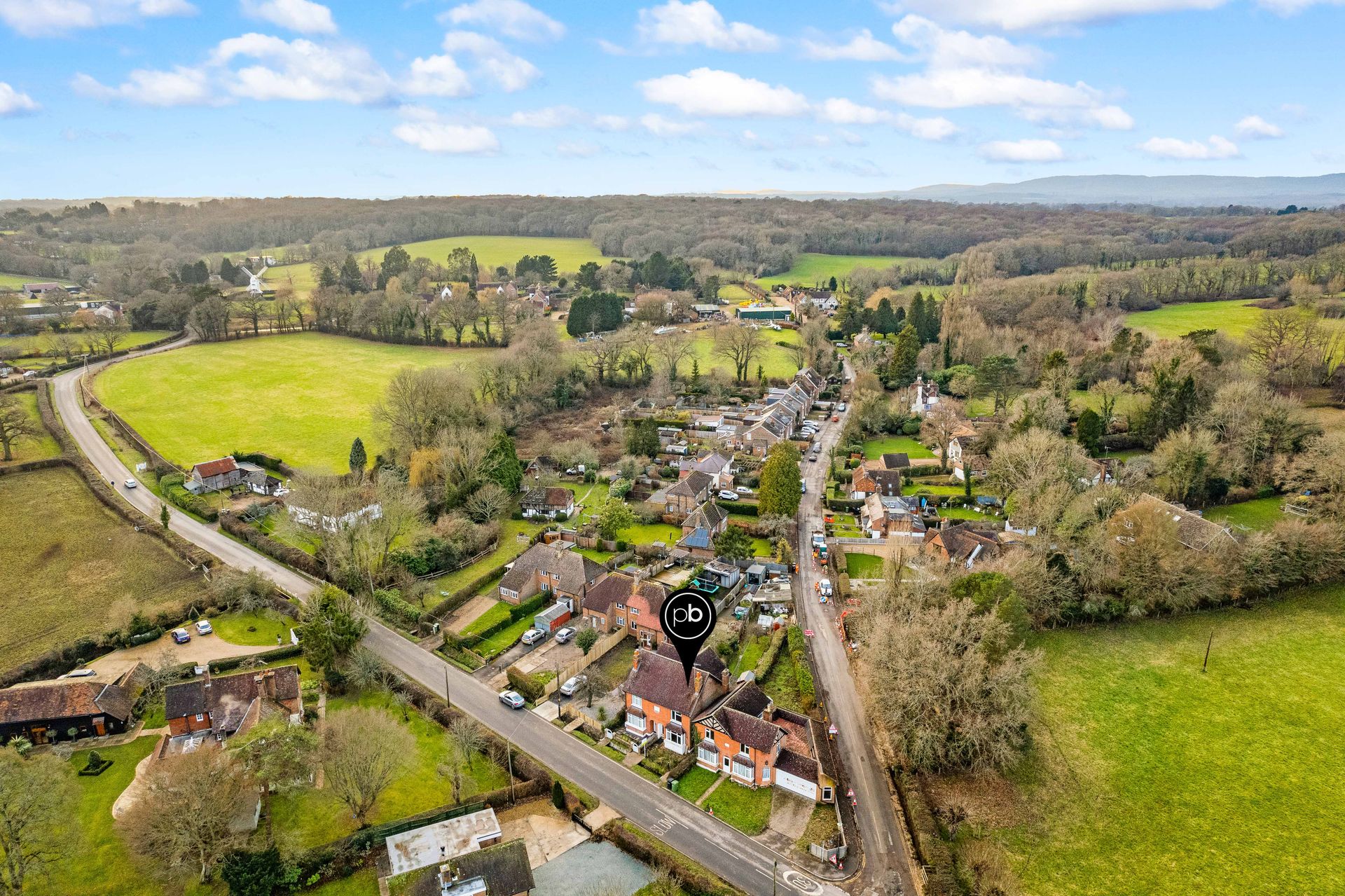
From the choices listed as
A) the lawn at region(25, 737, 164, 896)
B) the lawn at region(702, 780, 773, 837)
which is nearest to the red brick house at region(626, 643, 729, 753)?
the lawn at region(702, 780, 773, 837)

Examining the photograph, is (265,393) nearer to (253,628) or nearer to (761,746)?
(253,628)

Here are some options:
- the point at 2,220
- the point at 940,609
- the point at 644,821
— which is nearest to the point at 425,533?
the point at 644,821

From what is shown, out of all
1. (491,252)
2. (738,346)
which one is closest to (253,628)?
(738,346)

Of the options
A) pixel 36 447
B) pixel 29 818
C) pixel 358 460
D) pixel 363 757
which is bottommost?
pixel 363 757

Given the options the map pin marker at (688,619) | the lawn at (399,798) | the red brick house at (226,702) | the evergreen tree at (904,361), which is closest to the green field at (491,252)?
the evergreen tree at (904,361)

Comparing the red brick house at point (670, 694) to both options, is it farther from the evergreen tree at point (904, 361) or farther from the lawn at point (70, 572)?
the evergreen tree at point (904, 361)
